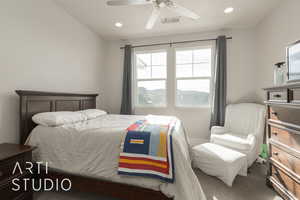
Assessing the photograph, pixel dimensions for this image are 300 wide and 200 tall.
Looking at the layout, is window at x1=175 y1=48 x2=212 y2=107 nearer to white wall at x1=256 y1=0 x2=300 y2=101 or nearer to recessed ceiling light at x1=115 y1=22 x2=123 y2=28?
white wall at x1=256 y1=0 x2=300 y2=101

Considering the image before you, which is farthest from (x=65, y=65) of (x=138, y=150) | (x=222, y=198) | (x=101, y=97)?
(x=222, y=198)

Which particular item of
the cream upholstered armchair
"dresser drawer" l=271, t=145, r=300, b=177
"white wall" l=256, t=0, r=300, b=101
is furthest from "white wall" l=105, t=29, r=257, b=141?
"dresser drawer" l=271, t=145, r=300, b=177

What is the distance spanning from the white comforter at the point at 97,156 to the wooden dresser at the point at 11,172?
0.73 feet

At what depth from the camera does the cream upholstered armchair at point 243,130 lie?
211 cm

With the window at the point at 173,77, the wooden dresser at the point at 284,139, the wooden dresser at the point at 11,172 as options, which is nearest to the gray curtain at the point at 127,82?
the window at the point at 173,77

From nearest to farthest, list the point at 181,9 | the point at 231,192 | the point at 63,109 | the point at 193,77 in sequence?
the point at 231,192 → the point at 181,9 → the point at 63,109 → the point at 193,77

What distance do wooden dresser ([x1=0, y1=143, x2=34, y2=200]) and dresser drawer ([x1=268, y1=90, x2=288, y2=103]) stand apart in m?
2.73

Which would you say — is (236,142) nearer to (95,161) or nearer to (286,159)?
(286,159)

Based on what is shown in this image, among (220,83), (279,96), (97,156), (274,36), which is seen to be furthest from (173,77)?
(97,156)

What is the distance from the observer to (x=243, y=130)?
261 cm

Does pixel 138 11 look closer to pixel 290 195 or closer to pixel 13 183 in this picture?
pixel 13 183

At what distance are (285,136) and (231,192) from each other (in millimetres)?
900

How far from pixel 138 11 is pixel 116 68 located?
5.37 feet

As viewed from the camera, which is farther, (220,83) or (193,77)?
(193,77)
